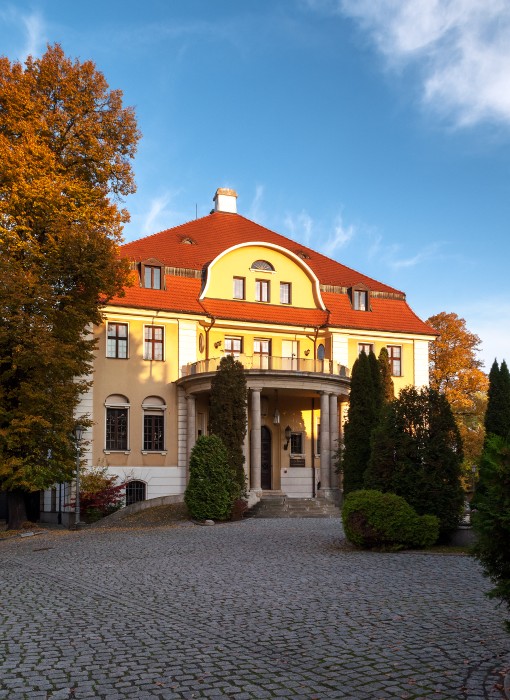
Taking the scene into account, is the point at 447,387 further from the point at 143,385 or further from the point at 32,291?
the point at 32,291

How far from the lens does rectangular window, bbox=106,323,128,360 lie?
3616cm

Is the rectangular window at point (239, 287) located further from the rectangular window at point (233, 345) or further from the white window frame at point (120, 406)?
the white window frame at point (120, 406)

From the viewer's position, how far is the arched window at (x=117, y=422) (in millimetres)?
35750

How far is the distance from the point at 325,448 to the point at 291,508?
400cm

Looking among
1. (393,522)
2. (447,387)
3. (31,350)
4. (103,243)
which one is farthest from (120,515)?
(447,387)

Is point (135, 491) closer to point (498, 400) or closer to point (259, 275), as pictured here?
point (259, 275)

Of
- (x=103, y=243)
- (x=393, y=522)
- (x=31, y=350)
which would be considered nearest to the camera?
(x=393, y=522)

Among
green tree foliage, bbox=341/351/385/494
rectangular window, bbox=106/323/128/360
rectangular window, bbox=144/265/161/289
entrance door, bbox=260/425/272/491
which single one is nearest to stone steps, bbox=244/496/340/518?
entrance door, bbox=260/425/272/491

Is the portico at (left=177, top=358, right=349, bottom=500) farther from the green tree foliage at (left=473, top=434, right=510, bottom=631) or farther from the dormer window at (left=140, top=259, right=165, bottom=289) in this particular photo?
the green tree foliage at (left=473, top=434, right=510, bottom=631)

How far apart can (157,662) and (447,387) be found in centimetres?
4354

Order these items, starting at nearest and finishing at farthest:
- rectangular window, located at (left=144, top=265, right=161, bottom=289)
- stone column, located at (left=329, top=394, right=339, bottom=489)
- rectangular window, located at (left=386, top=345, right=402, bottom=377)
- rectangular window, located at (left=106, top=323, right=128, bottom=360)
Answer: stone column, located at (left=329, top=394, right=339, bottom=489) → rectangular window, located at (left=106, top=323, right=128, bottom=360) → rectangular window, located at (left=144, top=265, right=161, bottom=289) → rectangular window, located at (left=386, top=345, right=402, bottom=377)

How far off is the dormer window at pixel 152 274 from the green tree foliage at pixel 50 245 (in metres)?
7.17

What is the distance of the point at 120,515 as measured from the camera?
96.2 feet

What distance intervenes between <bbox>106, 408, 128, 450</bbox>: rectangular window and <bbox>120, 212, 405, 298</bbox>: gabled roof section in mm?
7086
